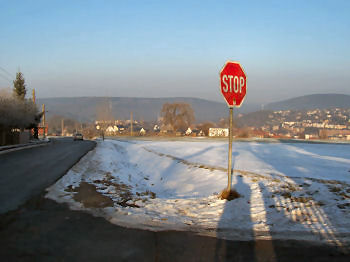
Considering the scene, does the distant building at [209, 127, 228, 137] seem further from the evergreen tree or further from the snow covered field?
the snow covered field

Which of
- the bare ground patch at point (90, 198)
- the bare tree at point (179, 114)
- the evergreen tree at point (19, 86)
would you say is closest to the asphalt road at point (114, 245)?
the bare ground patch at point (90, 198)

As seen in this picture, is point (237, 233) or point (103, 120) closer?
point (237, 233)

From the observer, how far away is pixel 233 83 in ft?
28.5

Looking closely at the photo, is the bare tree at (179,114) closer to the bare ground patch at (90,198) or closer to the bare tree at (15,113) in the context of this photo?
the bare tree at (15,113)

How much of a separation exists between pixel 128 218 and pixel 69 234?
1.46m

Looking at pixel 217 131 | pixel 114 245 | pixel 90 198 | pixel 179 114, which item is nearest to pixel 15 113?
pixel 90 198

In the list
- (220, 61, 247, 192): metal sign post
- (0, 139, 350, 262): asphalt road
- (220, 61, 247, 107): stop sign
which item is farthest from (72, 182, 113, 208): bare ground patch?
(220, 61, 247, 107): stop sign

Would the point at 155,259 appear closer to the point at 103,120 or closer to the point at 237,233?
the point at 237,233

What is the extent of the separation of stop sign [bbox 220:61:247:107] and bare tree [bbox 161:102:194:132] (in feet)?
308

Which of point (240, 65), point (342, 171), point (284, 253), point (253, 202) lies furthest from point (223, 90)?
point (342, 171)

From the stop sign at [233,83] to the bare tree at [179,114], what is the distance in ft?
308

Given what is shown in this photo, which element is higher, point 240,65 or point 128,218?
point 240,65

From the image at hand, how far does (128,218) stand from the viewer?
6883 mm

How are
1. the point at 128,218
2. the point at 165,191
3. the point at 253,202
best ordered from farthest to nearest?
the point at 165,191
the point at 253,202
the point at 128,218
